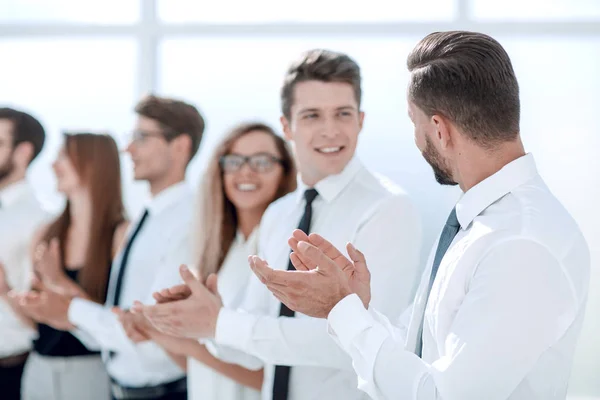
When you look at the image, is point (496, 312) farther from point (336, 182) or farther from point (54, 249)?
point (54, 249)

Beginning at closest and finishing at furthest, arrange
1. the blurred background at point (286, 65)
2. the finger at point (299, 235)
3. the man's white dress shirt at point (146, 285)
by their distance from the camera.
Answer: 1. the finger at point (299, 235)
2. the man's white dress shirt at point (146, 285)
3. the blurred background at point (286, 65)

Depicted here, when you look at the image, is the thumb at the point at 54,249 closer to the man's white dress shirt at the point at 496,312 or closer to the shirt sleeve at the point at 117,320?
the shirt sleeve at the point at 117,320

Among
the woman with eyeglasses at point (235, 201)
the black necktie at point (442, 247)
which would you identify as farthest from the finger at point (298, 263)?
the woman with eyeglasses at point (235, 201)

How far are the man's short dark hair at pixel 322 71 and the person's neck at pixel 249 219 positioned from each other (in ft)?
1.85

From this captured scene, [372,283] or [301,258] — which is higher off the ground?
[301,258]

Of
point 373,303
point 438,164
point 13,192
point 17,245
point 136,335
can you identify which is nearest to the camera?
point 438,164

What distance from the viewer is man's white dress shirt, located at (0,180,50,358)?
12.8 ft

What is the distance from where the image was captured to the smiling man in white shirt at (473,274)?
1.32 metres

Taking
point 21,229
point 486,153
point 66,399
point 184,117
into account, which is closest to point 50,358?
point 66,399

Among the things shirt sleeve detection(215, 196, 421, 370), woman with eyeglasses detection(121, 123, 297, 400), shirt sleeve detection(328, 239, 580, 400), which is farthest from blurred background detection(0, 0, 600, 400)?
shirt sleeve detection(328, 239, 580, 400)

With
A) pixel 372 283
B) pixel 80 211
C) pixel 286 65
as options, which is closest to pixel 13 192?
pixel 80 211

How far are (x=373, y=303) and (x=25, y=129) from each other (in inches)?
115

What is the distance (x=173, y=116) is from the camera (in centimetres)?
376

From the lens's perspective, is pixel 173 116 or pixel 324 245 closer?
pixel 324 245
